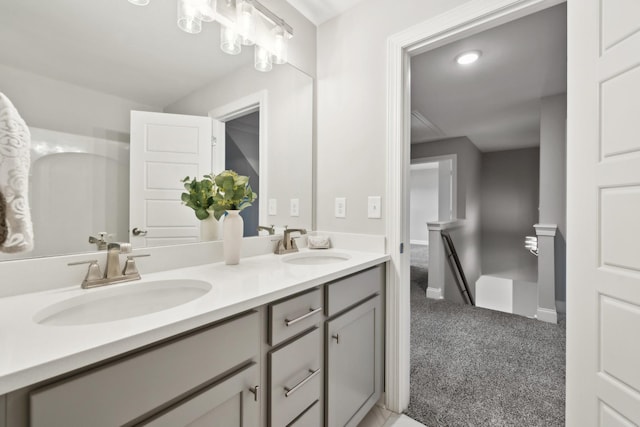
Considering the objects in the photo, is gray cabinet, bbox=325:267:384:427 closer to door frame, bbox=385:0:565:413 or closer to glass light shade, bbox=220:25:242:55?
door frame, bbox=385:0:565:413

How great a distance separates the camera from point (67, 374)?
0.52m

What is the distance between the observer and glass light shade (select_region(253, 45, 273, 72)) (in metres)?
1.54

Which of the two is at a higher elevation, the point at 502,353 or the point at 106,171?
the point at 106,171

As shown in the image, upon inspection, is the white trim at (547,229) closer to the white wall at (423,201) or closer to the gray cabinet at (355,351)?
the gray cabinet at (355,351)

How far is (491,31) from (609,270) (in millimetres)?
1746

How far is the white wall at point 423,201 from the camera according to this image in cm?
742

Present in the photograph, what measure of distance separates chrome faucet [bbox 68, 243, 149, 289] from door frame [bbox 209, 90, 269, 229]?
0.53 meters

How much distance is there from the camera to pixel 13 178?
43 centimetres

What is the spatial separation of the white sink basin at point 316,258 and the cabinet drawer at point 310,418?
69cm

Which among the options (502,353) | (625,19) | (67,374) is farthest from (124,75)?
(502,353)

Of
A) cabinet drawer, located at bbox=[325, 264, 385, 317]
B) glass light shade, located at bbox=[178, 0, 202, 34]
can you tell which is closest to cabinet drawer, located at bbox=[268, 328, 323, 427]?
cabinet drawer, located at bbox=[325, 264, 385, 317]

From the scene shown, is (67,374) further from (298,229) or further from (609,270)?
(609,270)

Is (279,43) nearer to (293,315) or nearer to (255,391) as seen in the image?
(293,315)

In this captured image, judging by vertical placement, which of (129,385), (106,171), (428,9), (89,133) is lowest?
(129,385)
